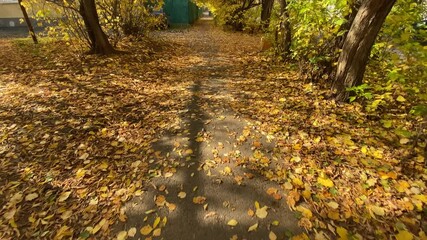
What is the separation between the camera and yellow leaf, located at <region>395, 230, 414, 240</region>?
87.0 inches

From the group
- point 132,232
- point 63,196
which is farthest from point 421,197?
point 63,196

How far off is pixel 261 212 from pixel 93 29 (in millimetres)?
7224

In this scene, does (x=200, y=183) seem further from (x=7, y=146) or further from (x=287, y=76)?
(x=287, y=76)

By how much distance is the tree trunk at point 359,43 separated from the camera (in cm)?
361

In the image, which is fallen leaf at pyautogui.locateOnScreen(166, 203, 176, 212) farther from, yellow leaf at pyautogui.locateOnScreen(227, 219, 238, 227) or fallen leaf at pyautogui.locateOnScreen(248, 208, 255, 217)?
fallen leaf at pyautogui.locateOnScreen(248, 208, 255, 217)

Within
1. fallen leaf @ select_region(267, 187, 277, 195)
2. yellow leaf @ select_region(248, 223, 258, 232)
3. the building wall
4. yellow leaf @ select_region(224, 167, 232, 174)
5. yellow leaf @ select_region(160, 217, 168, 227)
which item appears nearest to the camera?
yellow leaf @ select_region(248, 223, 258, 232)

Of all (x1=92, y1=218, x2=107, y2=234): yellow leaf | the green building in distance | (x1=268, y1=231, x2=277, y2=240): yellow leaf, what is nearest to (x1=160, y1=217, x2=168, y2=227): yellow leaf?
(x1=92, y1=218, x2=107, y2=234): yellow leaf

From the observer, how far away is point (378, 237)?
7.32ft

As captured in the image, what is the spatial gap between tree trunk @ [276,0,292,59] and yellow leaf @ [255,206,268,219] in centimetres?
504

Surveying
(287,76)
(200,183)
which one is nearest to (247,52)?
(287,76)

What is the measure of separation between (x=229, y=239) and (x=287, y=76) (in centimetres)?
478

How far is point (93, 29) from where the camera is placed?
7395 millimetres

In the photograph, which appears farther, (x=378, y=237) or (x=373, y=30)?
(x=373, y=30)

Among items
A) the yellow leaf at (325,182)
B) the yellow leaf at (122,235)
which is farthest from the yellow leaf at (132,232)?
the yellow leaf at (325,182)
